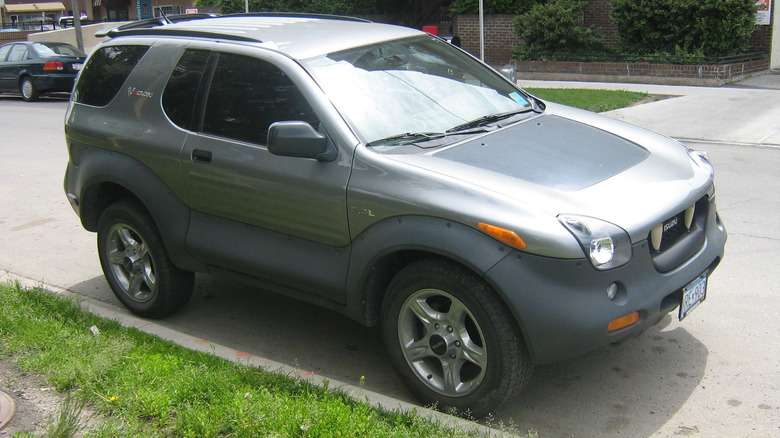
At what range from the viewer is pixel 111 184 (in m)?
5.77

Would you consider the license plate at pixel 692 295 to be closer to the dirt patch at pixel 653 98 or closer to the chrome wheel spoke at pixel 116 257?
the chrome wheel spoke at pixel 116 257

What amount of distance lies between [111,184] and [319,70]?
1881 mm

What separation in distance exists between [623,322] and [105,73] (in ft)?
12.9

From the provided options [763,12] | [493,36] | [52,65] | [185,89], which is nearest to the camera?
[185,89]

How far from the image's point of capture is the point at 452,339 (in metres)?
4.11

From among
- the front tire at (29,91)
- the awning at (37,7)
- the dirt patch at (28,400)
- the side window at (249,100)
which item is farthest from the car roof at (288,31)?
the awning at (37,7)

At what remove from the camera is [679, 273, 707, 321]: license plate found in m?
4.23

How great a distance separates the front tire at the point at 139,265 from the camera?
5500 mm

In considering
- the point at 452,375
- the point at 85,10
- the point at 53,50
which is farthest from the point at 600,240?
the point at 85,10

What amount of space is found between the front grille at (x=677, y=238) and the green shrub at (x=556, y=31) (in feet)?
57.3

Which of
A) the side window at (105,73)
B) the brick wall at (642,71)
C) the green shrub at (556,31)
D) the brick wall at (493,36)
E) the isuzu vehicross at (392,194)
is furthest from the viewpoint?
the brick wall at (493,36)

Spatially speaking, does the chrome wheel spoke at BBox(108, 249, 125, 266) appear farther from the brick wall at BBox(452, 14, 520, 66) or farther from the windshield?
the brick wall at BBox(452, 14, 520, 66)

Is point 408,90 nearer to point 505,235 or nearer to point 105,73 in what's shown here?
point 505,235

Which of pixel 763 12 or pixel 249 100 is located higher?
pixel 763 12
